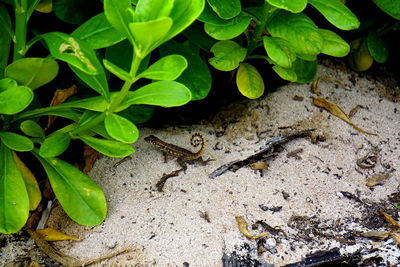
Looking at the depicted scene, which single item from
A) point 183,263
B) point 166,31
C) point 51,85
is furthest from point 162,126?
point 166,31

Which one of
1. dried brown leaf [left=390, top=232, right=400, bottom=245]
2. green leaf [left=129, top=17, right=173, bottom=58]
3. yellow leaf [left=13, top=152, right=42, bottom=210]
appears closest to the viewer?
green leaf [left=129, top=17, right=173, bottom=58]

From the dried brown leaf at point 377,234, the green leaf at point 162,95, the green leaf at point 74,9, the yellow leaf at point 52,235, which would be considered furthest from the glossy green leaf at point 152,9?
the dried brown leaf at point 377,234

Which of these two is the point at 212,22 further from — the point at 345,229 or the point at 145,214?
the point at 345,229

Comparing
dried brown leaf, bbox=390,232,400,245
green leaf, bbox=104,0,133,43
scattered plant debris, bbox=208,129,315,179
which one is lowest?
scattered plant debris, bbox=208,129,315,179

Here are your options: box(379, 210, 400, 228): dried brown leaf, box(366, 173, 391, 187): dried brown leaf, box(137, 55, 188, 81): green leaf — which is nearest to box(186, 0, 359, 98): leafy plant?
box(137, 55, 188, 81): green leaf

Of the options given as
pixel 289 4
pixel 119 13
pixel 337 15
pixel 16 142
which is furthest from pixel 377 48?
pixel 16 142

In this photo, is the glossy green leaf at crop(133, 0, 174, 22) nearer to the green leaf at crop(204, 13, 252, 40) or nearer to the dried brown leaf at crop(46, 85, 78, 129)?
the green leaf at crop(204, 13, 252, 40)

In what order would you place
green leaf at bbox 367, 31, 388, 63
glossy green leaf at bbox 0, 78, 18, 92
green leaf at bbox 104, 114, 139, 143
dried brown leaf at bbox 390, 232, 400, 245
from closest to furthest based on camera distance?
green leaf at bbox 104, 114, 139, 143
glossy green leaf at bbox 0, 78, 18, 92
dried brown leaf at bbox 390, 232, 400, 245
green leaf at bbox 367, 31, 388, 63
